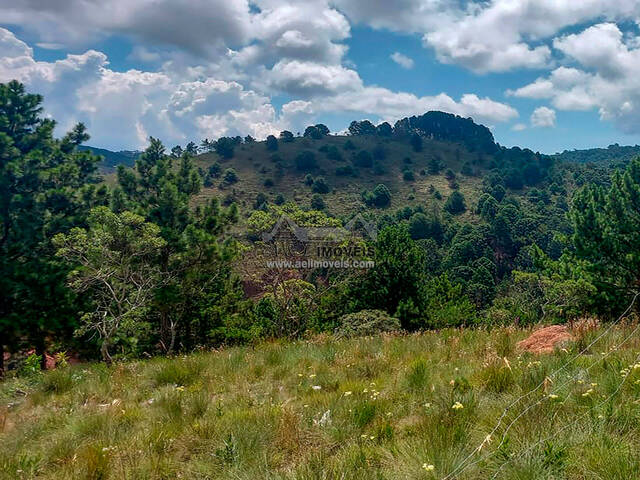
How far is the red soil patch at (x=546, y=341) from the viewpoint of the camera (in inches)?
235

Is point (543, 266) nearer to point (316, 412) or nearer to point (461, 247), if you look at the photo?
point (316, 412)

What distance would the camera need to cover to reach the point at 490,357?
5.25 meters

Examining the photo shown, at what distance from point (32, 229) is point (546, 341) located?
2100cm

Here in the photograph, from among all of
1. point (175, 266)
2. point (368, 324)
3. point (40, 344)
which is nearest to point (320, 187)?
point (175, 266)

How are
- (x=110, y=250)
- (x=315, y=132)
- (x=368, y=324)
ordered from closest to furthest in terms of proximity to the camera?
(x=110, y=250) → (x=368, y=324) → (x=315, y=132)

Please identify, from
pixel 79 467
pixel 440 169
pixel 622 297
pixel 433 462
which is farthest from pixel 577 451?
pixel 440 169

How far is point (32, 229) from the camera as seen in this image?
17469 millimetres

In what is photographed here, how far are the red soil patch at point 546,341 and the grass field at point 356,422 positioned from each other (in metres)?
0.32

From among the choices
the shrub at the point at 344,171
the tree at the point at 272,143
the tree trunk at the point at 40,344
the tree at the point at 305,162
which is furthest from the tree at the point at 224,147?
the tree trunk at the point at 40,344

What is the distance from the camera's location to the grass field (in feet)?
9.21

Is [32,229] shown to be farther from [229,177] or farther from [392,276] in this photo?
[229,177]

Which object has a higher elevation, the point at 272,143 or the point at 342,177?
the point at 272,143

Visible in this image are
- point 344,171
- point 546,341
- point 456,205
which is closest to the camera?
point 546,341

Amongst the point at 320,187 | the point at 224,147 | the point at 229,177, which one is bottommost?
the point at 320,187
